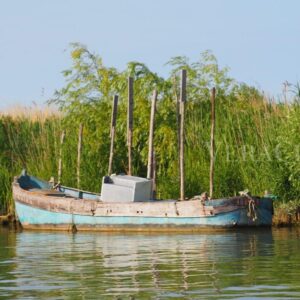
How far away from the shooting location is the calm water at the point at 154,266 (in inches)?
541

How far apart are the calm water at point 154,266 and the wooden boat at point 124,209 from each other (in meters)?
0.64

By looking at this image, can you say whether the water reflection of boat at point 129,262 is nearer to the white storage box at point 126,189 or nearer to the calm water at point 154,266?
the calm water at point 154,266

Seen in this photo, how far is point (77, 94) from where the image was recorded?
32.3m

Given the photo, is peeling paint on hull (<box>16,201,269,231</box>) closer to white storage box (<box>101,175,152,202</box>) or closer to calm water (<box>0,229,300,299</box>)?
white storage box (<box>101,175,152,202</box>)

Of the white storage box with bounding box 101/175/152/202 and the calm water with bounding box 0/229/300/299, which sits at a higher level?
the white storage box with bounding box 101/175/152/202

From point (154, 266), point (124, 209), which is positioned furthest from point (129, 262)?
point (124, 209)

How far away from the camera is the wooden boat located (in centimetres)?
2520

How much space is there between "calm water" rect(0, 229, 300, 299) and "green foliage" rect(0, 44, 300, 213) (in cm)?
251

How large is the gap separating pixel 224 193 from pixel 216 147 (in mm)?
1203

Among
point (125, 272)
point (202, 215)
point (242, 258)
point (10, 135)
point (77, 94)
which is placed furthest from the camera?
point (10, 135)

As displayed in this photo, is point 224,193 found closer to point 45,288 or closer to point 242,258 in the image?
point 242,258

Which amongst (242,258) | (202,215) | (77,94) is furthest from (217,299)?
(77,94)

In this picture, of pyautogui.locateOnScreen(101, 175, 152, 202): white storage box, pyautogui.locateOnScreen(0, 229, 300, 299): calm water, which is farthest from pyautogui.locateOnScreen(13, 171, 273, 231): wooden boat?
pyautogui.locateOnScreen(0, 229, 300, 299): calm water

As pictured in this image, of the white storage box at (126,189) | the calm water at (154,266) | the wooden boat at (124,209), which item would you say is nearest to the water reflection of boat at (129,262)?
the calm water at (154,266)
